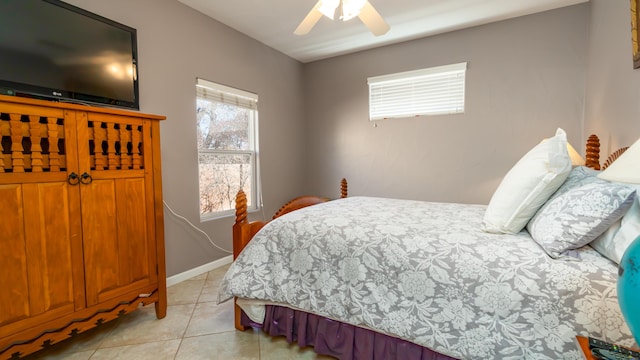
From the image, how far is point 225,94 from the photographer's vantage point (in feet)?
9.53

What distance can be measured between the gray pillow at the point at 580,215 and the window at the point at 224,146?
8.59ft

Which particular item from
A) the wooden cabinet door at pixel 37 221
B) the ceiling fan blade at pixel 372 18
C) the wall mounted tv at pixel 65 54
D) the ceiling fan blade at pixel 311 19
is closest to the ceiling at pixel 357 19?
the ceiling fan blade at pixel 311 19

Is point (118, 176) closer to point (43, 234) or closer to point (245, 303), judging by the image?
point (43, 234)

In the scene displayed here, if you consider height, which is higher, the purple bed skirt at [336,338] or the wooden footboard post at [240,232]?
the wooden footboard post at [240,232]

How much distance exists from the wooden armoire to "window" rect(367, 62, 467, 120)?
2509 mm

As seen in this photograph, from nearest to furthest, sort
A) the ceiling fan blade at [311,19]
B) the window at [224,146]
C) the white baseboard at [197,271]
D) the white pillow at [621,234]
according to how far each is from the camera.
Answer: the white pillow at [621,234] < the ceiling fan blade at [311,19] < the white baseboard at [197,271] < the window at [224,146]

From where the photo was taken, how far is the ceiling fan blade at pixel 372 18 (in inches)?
69.0

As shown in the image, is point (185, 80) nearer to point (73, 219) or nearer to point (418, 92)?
point (73, 219)

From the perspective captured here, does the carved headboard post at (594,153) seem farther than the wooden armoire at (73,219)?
Yes

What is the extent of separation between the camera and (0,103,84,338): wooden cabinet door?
1276mm

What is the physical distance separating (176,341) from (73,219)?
89cm

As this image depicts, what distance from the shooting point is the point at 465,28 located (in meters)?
2.99

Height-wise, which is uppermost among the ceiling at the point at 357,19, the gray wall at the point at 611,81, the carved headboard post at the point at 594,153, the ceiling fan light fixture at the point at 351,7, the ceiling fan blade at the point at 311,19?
the ceiling at the point at 357,19

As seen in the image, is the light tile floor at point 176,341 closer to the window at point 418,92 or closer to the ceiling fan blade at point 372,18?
the ceiling fan blade at point 372,18
